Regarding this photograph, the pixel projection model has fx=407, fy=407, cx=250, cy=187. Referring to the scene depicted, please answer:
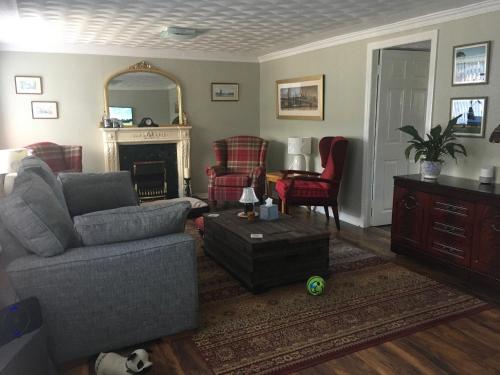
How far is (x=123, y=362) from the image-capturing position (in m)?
2.07

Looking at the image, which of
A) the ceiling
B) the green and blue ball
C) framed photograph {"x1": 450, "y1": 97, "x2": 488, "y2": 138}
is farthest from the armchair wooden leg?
the ceiling

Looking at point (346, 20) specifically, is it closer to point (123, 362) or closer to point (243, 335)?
point (243, 335)

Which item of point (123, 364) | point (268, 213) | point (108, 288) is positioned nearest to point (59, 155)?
point (268, 213)

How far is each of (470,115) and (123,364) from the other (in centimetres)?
345

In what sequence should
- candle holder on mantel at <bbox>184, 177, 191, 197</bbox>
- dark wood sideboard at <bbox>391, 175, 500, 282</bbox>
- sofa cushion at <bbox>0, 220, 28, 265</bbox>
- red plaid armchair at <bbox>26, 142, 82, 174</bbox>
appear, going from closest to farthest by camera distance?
sofa cushion at <bbox>0, 220, 28, 265</bbox> < dark wood sideboard at <bbox>391, 175, 500, 282</bbox> < red plaid armchair at <bbox>26, 142, 82, 174</bbox> < candle holder on mantel at <bbox>184, 177, 191, 197</bbox>

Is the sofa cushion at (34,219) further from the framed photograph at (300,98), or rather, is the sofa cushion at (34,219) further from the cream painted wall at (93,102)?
the framed photograph at (300,98)

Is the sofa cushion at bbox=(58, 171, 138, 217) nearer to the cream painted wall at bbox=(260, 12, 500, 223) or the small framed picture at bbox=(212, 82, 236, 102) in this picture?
the cream painted wall at bbox=(260, 12, 500, 223)

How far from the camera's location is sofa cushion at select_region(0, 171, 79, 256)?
2.09m

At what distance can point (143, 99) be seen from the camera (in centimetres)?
624

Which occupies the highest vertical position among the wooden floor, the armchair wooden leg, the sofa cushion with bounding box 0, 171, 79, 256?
the sofa cushion with bounding box 0, 171, 79, 256

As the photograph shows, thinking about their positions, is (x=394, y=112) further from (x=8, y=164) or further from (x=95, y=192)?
(x=8, y=164)

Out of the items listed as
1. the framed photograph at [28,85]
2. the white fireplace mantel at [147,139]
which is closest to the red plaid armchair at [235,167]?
the white fireplace mantel at [147,139]

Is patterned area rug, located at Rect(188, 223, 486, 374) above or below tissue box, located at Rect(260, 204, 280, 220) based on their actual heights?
below

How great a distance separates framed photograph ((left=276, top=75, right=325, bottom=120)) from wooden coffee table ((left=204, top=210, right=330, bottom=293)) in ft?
8.43
